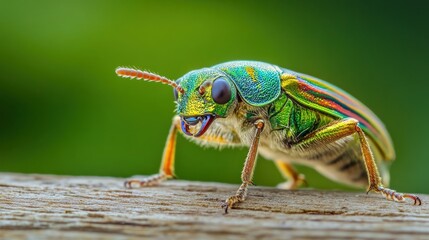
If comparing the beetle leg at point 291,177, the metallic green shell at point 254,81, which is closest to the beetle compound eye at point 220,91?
the metallic green shell at point 254,81

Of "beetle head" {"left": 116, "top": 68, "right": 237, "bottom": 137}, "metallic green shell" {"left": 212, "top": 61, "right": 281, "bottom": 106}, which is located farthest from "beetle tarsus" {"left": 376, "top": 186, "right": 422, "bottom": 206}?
"beetle head" {"left": 116, "top": 68, "right": 237, "bottom": 137}

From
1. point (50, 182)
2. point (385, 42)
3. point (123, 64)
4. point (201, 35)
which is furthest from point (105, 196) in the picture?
point (385, 42)

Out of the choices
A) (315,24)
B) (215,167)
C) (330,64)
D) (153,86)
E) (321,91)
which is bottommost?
(215,167)

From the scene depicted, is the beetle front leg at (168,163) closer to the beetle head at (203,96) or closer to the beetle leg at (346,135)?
the beetle head at (203,96)

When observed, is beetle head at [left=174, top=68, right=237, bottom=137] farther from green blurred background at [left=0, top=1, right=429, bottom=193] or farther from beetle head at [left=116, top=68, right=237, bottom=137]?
green blurred background at [left=0, top=1, right=429, bottom=193]

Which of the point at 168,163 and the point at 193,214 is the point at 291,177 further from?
the point at 193,214

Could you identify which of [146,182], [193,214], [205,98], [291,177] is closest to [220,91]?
[205,98]

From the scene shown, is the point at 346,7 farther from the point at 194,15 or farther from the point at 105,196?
the point at 105,196
